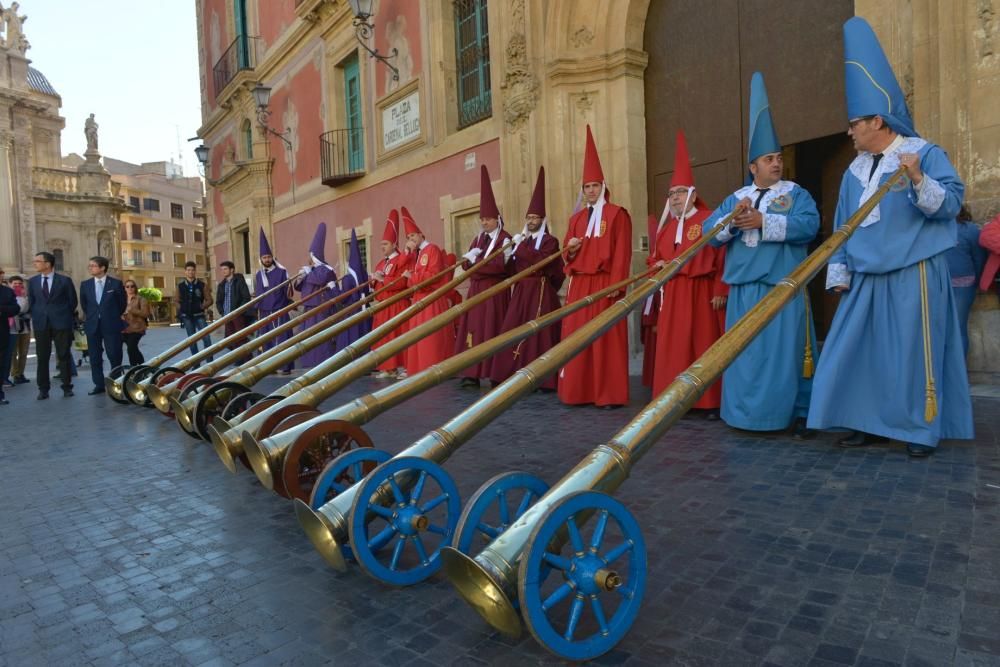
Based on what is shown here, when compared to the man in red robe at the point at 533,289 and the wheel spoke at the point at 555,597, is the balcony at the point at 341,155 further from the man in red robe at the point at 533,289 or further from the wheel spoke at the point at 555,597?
the wheel spoke at the point at 555,597

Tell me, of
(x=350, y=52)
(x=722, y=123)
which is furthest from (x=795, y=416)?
(x=350, y=52)

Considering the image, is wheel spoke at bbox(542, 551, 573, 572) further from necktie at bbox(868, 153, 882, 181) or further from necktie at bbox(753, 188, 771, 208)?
necktie at bbox(753, 188, 771, 208)

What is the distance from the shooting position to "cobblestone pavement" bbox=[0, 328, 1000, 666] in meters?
2.10

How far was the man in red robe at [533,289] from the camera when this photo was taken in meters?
7.11

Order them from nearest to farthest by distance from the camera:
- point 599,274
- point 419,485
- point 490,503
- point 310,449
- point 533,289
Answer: point 490,503
point 419,485
point 310,449
point 599,274
point 533,289

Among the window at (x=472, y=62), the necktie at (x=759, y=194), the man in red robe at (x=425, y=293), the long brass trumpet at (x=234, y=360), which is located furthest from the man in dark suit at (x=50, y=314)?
the necktie at (x=759, y=194)

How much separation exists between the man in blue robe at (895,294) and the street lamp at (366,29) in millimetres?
10247

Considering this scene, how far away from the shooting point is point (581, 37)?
9.02m

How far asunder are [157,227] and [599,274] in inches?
2890

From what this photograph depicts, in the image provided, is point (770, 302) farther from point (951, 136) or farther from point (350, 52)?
point (350, 52)

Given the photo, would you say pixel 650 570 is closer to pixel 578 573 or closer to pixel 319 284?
pixel 578 573

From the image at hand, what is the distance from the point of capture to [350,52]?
1484 cm

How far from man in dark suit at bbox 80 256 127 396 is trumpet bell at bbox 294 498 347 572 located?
814cm

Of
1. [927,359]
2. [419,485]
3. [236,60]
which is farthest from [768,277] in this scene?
[236,60]
